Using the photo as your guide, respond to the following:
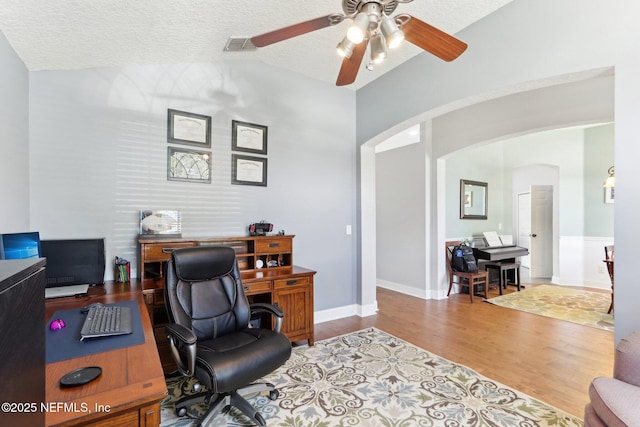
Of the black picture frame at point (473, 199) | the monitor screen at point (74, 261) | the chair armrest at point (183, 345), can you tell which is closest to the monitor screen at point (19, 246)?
the monitor screen at point (74, 261)

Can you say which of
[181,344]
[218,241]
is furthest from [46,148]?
[181,344]

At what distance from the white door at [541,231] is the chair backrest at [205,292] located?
21.4 feet

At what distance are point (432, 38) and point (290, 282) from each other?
226cm

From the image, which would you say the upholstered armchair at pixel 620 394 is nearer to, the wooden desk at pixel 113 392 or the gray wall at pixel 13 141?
the wooden desk at pixel 113 392

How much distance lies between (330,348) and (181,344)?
5.31 ft

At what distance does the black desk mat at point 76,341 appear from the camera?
1.27 m

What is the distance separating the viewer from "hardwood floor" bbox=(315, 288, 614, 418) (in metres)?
2.40

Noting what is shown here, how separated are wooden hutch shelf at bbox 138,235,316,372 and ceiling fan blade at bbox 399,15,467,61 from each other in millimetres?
2122

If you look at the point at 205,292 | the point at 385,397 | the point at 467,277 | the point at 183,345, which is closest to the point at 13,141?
the point at 205,292

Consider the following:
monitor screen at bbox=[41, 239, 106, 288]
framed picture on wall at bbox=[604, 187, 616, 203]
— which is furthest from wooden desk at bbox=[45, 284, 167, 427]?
framed picture on wall at bbox=[604, 187, 616, 203]

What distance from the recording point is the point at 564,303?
451 centimetres

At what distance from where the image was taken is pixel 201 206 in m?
3.07

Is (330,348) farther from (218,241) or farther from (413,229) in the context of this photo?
(413,229)

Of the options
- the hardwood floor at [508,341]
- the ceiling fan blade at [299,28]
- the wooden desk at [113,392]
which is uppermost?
the ceiling fan blade at [299,28]
